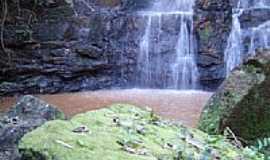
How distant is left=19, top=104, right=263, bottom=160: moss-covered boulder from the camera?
180 cm

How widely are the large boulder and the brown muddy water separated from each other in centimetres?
241

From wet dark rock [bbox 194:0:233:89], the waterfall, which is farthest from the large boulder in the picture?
the waterfall

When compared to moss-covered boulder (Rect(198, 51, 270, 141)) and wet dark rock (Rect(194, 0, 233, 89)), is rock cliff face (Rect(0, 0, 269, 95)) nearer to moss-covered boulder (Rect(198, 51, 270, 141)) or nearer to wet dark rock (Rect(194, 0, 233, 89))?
wet dark rock (Rect(194, 0, 233, 89))

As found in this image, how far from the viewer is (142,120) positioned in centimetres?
245

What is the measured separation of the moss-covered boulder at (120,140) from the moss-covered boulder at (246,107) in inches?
52.6

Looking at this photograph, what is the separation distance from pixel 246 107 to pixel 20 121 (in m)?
1.67

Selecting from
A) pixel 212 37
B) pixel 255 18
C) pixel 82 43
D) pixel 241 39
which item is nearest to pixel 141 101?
pixel 82 43

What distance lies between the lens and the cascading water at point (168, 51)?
9938mm

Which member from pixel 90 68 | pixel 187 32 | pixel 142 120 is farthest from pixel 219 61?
pixel 142 120

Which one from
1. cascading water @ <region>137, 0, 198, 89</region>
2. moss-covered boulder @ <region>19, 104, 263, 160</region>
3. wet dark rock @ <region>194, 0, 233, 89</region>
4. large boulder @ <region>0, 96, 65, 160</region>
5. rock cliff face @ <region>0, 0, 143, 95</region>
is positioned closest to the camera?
moss-covered boulder @ <region>19, 104, 263, 160</region>

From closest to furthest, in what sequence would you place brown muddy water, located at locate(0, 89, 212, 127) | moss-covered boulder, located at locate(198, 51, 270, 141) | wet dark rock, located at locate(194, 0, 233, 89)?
moss-covered boulder, located at locate(198, 51, 270, 141) → brown muddy water, located at locate(0, 89, 212, 127) → wet dark rock, located at locate(194, 0, 233, 89)

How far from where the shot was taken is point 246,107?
12.7 feet

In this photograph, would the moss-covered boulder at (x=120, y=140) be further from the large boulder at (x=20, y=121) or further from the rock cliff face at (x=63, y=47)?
the rock cliff face at (x=63, y=47)

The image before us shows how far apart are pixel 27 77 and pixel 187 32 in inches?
122
